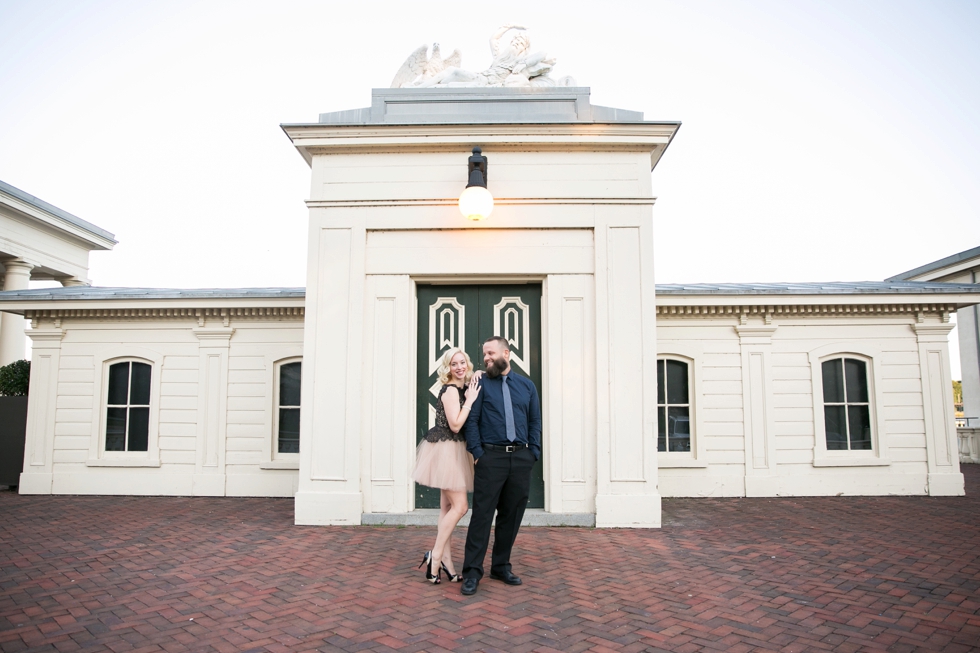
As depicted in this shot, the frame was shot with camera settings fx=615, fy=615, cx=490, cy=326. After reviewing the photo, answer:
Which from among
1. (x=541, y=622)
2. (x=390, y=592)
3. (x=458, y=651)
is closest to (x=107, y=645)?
(x=390, y=592)

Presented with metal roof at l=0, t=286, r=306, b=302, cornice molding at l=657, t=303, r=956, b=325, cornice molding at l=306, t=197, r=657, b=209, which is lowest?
cornice molding at l=657, t=303, r=956, b=325

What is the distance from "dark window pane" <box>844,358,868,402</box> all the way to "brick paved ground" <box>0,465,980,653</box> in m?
2.75

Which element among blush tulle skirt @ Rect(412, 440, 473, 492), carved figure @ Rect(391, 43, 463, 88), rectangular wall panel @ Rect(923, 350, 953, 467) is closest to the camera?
blush tulle skirt @ Rect(412, 440, 473, 492)

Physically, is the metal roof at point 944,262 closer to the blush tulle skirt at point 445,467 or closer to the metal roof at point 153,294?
the metal roof at point 153,294

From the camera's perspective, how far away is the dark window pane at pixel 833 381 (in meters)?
9.97

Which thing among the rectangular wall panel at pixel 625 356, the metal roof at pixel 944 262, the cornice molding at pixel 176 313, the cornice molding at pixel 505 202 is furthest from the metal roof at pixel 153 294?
the metal roof at pixel 944 262

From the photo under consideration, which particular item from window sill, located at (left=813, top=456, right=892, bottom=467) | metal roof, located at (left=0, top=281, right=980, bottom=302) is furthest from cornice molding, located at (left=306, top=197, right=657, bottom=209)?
window sill, located at (left=813, top=456, right=892, bottom=467)

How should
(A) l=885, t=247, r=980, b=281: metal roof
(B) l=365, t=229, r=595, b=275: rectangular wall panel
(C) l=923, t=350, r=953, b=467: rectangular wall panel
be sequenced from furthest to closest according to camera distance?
(A) l=885, t=247, r=980, b=281: metal roof
(C) l=923, t=350, r=953, b=467: rectangular wall panel
(B) l=365, t=229, r=595, b=275: rectangular wall panel

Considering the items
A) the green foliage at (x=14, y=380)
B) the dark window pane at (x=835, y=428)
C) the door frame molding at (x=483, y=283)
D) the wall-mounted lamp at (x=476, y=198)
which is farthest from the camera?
the green foliage at (x=14, y=380)

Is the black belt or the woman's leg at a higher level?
the black belt

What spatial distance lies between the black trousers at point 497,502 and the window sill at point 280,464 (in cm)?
551

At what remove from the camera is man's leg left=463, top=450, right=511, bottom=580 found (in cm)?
482

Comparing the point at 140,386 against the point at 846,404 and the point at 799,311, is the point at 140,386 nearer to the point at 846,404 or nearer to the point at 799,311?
the point at 799,311

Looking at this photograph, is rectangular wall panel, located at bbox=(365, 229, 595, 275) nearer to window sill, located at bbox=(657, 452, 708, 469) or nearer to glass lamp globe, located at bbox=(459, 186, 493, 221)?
Answer: glass lamp globe, located at bbox=(459, 186, 493, 221)
